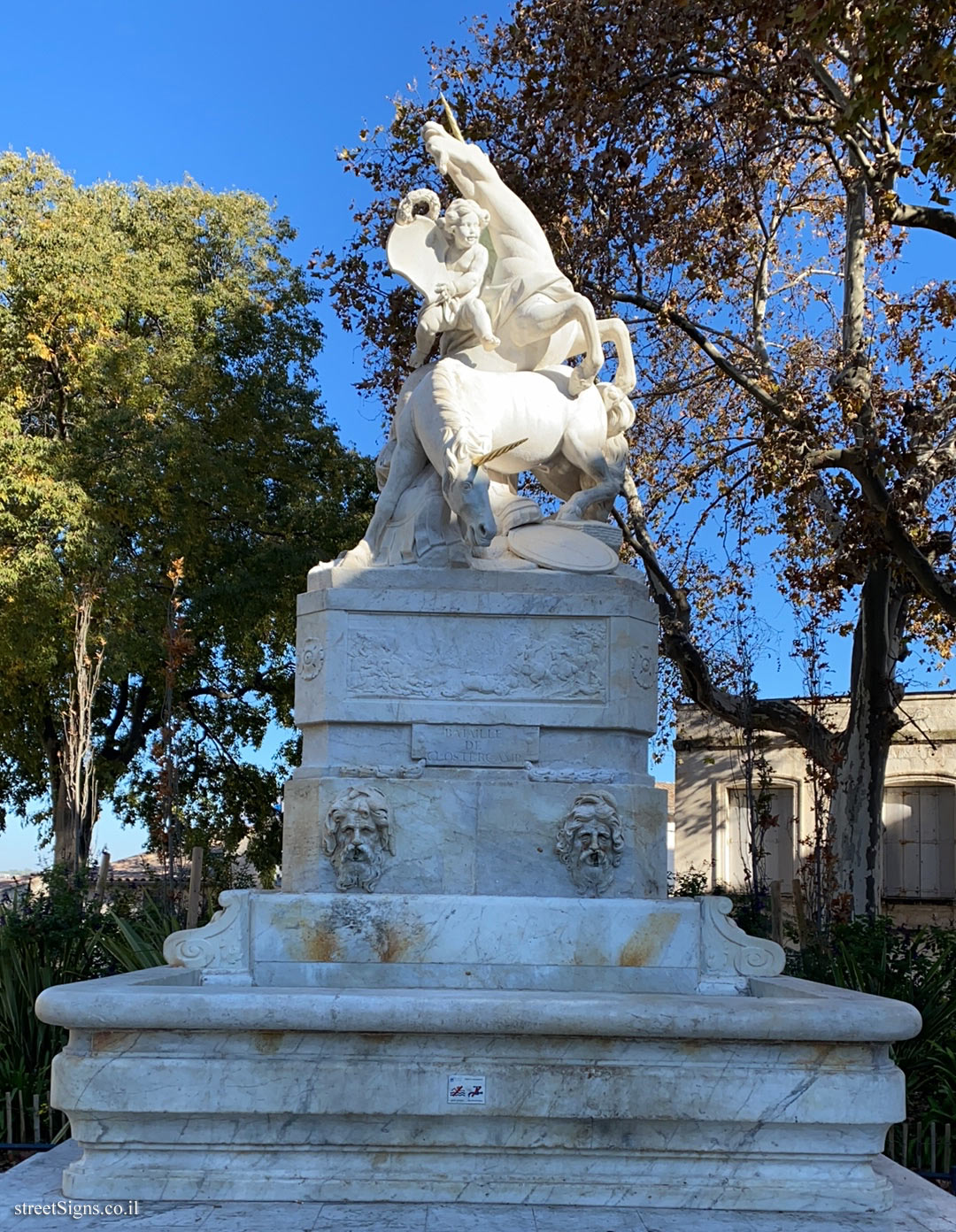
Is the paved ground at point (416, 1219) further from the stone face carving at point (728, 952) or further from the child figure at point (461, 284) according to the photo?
the child figure at point (461, 284)

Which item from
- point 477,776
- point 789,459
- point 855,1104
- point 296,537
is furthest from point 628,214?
point 855,1104

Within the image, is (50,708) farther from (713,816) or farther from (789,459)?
(789,459)

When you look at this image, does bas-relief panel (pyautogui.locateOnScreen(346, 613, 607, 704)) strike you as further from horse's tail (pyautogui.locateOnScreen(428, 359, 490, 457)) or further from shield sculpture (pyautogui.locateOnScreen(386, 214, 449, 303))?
shield sculpture (pyautogui.locateOnScreen(386, 214, 449, 303))

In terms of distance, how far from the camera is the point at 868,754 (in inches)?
593

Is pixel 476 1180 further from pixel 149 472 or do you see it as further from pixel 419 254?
pixel 149 472

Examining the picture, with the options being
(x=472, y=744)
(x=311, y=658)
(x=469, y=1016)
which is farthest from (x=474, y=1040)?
(x=311, y=658)

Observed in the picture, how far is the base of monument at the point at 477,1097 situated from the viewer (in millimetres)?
4996

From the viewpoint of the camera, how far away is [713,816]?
2347 centimetres

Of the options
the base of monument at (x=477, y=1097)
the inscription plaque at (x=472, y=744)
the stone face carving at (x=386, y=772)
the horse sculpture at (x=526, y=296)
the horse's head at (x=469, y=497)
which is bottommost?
the base of monument at (x=477, y=1097)

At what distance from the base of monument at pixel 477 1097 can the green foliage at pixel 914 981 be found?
2.48 m

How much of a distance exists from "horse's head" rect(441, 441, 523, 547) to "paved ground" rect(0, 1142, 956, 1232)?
295 cm

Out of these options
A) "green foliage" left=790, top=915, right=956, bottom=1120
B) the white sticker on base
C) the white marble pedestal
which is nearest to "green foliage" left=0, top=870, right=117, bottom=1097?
the white marble pedestal

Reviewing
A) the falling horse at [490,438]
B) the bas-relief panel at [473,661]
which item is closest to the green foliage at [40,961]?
the bas-relief panel at [473,661]

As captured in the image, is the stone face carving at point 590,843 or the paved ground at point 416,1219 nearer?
the paved ground at point 416,1219
